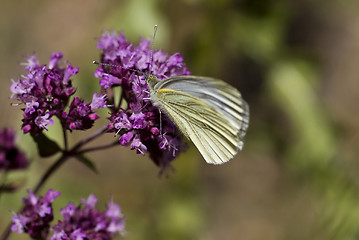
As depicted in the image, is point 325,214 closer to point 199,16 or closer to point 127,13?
point 199,16

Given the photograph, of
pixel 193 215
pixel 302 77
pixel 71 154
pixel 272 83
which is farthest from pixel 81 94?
pixel 302 77

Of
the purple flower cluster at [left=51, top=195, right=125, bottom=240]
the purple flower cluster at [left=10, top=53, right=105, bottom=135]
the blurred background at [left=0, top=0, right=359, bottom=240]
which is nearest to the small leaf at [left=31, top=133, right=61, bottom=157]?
the purple flower cluster at [left=10, top=53, right=105, bottom=135]

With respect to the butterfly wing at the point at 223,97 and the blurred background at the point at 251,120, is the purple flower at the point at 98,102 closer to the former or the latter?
the butterfly wing at the point at 223,97

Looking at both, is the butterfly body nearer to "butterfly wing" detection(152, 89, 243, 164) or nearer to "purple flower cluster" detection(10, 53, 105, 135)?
"butterfly wing" detection(152, 89, 243, 164)

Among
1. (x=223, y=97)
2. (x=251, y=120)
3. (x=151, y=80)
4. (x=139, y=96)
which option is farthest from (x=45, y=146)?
(x=251, y=120)

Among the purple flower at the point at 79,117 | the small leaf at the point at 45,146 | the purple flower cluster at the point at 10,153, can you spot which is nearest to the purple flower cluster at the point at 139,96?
the purple flower at the point at 79,117

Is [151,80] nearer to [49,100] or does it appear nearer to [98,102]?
[98,102]
